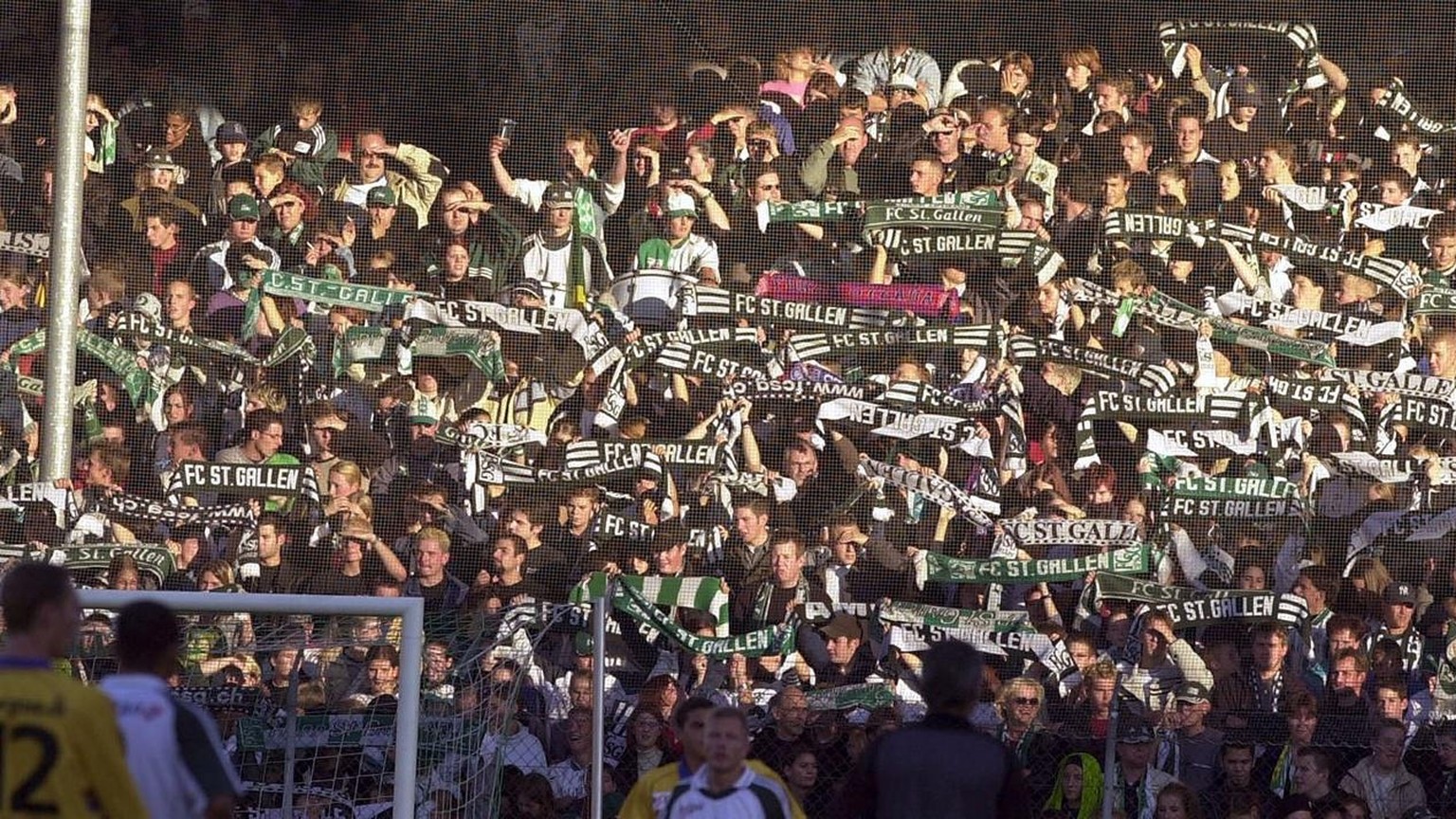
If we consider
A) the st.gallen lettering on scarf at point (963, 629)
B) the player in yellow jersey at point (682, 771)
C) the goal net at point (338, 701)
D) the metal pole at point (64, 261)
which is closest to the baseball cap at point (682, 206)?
the st.gallen lettering on scarf at point (963, 629)

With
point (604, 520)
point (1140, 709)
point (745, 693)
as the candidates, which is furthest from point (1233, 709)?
point (604, 520)

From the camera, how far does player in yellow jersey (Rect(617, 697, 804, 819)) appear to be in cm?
391

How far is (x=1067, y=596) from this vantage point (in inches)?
302

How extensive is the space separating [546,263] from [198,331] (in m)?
1.47

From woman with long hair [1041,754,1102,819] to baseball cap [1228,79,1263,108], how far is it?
10.8ft

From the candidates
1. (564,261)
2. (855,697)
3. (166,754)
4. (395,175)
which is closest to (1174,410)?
(855,697)

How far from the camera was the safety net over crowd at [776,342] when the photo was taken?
7516 millimetres

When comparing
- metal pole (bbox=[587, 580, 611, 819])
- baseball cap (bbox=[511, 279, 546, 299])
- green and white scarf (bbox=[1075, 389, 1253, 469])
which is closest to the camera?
metal pole (bbox=[587, 580, 611, 819])

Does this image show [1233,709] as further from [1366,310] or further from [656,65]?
[656,65]

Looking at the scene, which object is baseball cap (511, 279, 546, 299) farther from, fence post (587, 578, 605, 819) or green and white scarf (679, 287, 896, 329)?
fence post (587, 578, 605, 819)

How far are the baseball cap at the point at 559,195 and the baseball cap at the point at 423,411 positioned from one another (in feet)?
3.32

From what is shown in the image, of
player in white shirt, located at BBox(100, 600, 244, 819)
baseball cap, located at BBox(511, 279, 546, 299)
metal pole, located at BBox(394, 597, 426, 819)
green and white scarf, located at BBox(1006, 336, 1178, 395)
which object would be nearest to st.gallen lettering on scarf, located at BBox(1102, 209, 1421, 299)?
green and white scarf, located at BBox(1006, 336, 1178, 395)

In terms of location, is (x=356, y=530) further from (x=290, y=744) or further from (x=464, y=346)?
(x=290, y=744)

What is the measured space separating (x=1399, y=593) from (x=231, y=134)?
519cm
